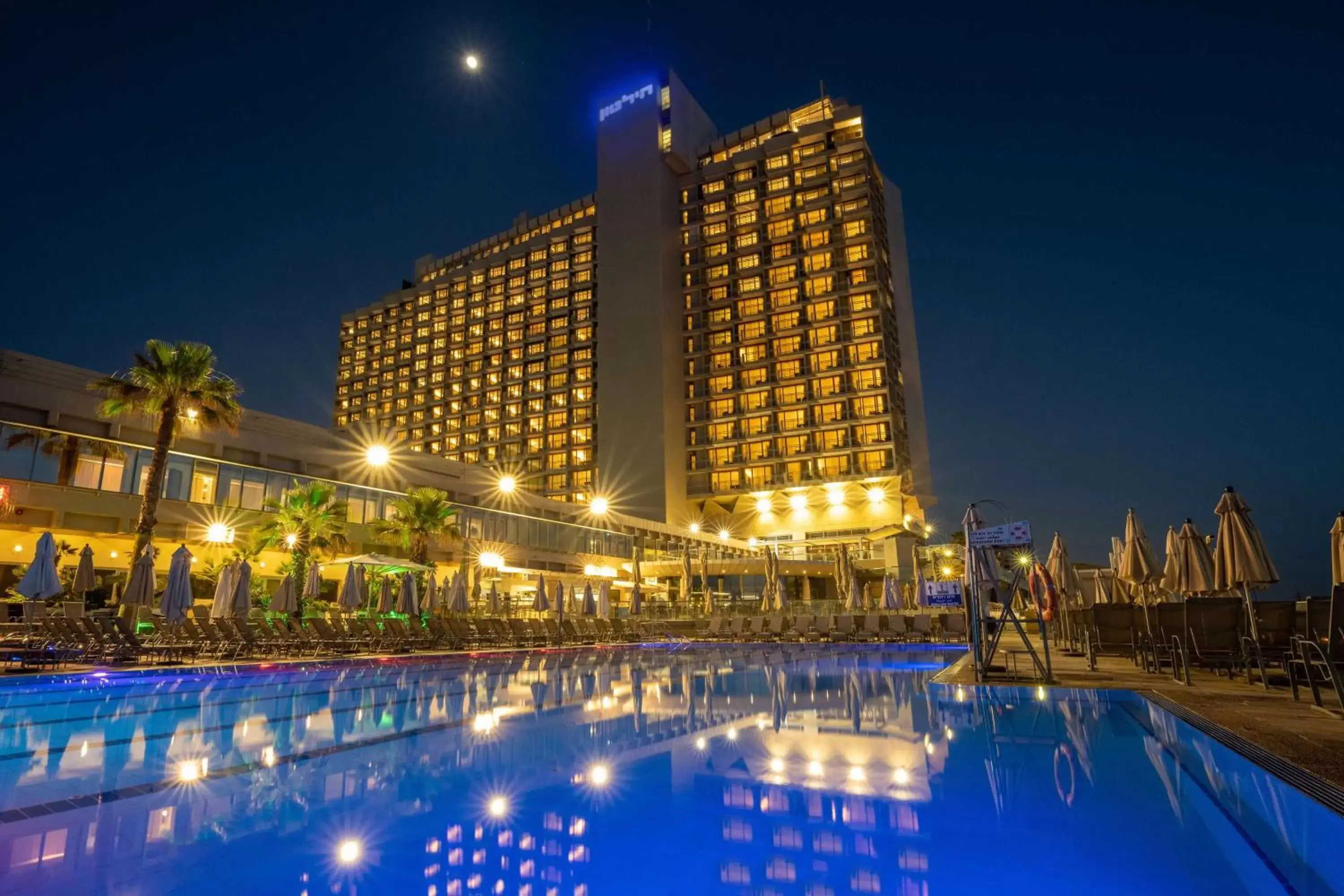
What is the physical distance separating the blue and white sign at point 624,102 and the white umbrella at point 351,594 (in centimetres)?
6887

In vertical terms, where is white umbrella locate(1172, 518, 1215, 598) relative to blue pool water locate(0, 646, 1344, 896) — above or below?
above

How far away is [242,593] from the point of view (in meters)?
17.2

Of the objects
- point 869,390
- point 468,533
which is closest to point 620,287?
point 869,390

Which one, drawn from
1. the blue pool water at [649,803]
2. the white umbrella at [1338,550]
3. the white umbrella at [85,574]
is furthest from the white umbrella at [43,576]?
the white umbrella at [1338,550]

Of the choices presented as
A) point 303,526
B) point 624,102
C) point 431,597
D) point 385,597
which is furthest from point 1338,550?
point 624,102

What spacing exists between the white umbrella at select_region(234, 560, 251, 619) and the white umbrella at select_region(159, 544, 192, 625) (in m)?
1.34

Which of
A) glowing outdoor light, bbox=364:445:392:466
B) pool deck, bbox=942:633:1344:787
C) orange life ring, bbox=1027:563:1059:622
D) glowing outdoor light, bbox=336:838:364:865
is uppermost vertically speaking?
glowing outdoor light, bbox=364:445:392:466

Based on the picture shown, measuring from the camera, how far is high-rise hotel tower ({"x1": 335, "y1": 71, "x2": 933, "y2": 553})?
64.5m

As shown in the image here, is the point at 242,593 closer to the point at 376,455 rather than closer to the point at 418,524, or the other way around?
the point at 418,524

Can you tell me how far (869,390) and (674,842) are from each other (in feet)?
202

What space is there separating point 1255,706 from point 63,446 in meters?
30.3

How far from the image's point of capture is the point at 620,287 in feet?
239

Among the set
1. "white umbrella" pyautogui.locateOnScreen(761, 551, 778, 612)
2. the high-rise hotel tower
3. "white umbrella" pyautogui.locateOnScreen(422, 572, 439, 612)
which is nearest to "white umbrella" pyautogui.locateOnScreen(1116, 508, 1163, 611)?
"white umbrella" pyautogui.locateOnScreen(761, 551, 778, 612)

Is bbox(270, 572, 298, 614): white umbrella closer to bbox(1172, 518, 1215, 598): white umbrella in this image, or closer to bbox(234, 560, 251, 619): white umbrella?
bbox(234, 560, 251, 619): white umbrella
